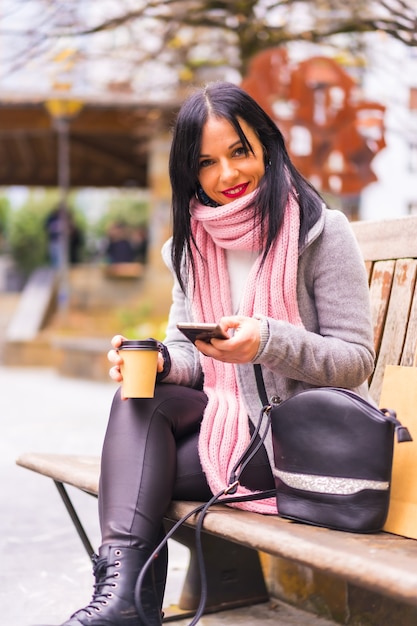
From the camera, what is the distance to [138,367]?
73.7 inches

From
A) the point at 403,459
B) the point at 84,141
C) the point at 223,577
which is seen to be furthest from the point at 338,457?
the point at 84,141

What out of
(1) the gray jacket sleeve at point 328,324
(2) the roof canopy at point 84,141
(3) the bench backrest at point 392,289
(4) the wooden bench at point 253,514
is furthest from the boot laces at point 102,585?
(2) the roof canopy at point 84,141

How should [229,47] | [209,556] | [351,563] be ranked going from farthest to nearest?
[229,47] < [209,556] < [351,563]

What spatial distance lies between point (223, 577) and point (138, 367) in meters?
0.97

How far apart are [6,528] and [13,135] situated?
43.9ft

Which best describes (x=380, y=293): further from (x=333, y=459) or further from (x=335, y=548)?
(x=335, y=548)

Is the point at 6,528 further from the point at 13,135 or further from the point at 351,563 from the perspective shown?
the point at 13,135

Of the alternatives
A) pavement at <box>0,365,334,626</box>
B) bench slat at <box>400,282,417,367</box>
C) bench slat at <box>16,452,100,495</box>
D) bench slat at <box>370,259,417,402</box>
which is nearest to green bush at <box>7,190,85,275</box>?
pavement at <box>0,365,334,626</box>

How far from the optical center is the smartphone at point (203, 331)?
5.70 feet

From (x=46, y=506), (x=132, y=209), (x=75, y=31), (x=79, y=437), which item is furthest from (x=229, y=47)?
(x=132, y=209)

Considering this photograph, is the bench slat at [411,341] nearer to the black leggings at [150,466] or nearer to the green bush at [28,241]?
the black leggings at [150,466]

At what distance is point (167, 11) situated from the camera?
7.01 metres

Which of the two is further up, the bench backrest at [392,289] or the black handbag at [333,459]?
the bench backrest at [392,289]

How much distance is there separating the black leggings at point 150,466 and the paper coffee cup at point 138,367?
0.10 metres
